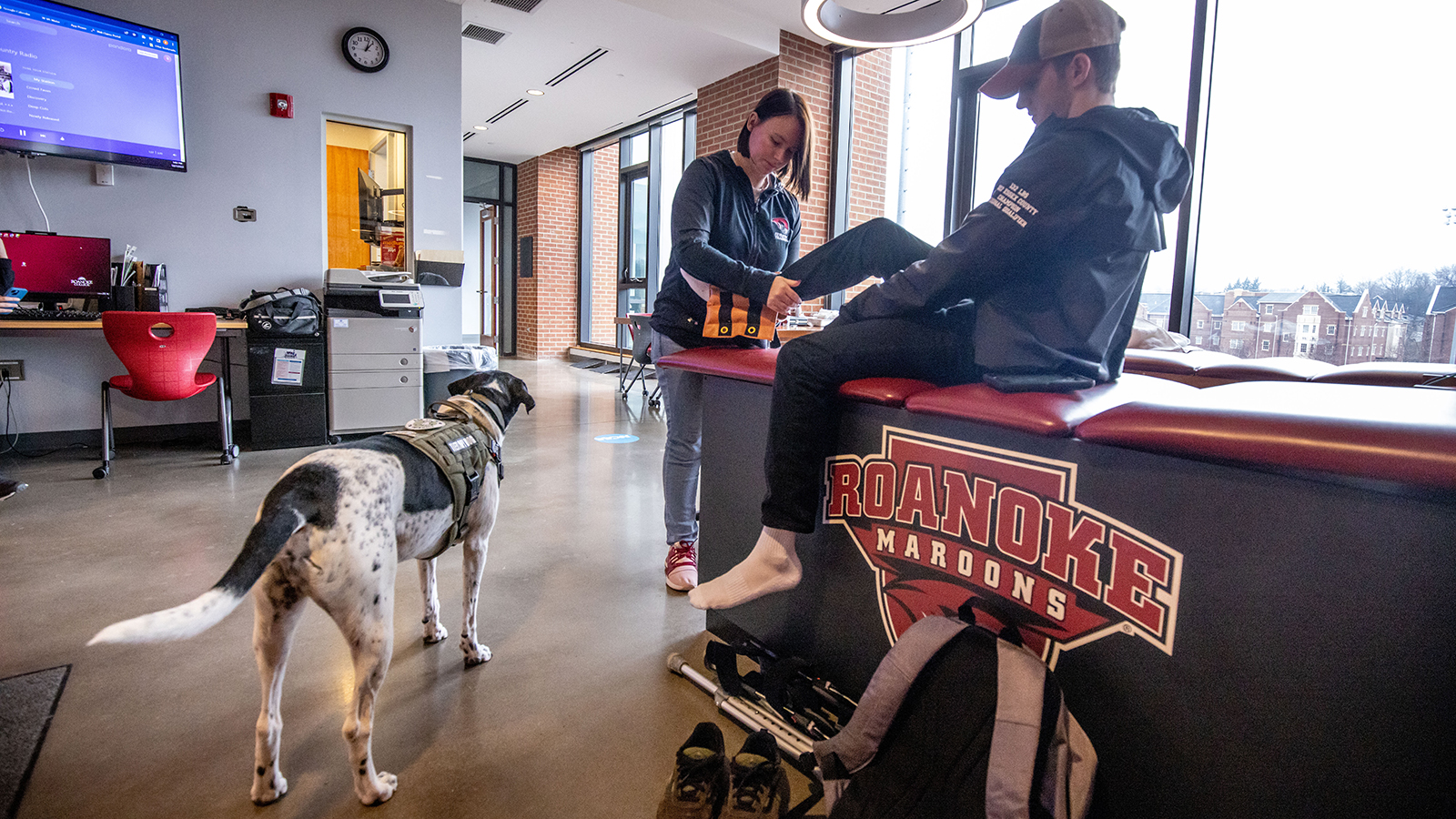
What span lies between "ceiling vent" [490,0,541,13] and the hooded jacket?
17.5 feet

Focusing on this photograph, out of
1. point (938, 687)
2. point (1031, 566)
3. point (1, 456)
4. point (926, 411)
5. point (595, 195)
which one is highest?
point (595, 195)

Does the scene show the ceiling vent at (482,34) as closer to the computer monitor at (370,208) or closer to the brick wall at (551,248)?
the computer monitor at (370,208)

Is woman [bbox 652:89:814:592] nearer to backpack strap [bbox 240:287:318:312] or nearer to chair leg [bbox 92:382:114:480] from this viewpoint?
backpack strap [bbox 240:287:318:312]

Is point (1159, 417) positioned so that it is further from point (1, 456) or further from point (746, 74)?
point (746, 74)

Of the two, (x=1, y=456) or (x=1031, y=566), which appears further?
(x=1, y=456)

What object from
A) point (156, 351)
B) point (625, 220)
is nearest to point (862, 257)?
point (156, 351)

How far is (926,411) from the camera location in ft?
4.04

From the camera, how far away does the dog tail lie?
912 millimetres

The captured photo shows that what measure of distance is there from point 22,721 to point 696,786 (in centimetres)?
150

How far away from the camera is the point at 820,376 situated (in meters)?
1.37

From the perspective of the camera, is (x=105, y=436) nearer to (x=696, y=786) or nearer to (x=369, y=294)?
(x=369, y=294)

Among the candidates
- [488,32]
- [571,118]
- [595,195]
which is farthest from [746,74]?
[595,195]

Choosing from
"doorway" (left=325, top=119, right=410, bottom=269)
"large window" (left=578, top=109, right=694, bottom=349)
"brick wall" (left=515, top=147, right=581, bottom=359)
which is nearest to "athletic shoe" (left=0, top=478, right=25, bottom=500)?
"doorway" (left=325, top=119, right=410, bottom=269)

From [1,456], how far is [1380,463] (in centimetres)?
581
